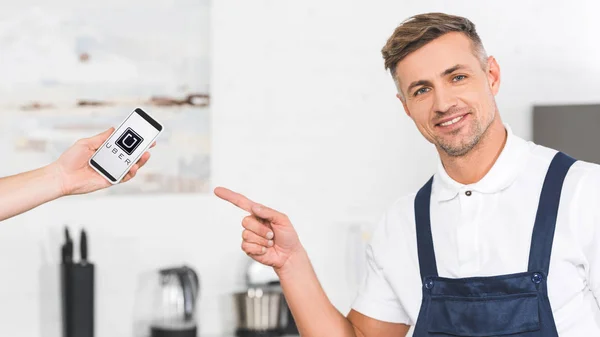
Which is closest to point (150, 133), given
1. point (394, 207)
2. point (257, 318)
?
point (394, 207)

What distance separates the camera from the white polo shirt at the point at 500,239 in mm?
1891

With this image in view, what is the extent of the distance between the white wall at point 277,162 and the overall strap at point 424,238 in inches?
48.0

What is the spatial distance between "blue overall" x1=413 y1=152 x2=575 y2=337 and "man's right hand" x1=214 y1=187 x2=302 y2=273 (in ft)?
1.03

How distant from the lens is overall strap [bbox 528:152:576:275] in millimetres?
1910

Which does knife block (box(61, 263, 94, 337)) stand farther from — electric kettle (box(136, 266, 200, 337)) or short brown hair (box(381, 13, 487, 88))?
short brown hair (box(381, 13, 487, 88))

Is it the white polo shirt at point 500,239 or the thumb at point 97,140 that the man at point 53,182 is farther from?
the white polo shirt at point 500,239

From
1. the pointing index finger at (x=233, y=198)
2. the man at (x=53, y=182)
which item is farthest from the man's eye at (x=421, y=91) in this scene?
the man at (x=53, y=182)

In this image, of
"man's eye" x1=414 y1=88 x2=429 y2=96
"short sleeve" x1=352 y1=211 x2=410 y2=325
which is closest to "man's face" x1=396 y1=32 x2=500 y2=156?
"man's eye" x1=414 y1=88 x2=429 y2=96

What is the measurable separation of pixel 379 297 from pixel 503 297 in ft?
1.07

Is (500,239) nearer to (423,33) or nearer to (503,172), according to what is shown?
(503,172)

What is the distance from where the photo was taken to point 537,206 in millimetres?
1965

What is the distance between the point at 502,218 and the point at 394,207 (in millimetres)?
290

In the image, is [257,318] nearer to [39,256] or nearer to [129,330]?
[129,330]

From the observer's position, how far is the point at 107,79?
2986mm
